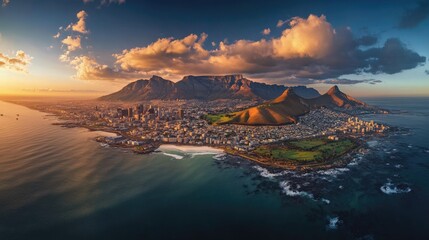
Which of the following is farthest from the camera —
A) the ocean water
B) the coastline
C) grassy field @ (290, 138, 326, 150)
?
grassy field @ (290, 138, 326, 150)

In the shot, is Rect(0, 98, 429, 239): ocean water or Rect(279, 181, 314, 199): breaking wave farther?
Rect(279, 181, 314, 199): breaking wave

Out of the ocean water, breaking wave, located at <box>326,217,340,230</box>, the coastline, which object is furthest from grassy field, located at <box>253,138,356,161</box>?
breaking wave, located at <box>326,217,340,230</box>

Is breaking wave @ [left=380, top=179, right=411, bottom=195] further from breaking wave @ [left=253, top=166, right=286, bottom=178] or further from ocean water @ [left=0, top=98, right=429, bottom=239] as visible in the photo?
breaking wave @ [left=253, top=166, right=286, bottom=178]

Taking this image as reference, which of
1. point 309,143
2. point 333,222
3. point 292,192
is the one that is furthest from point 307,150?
point 333,222

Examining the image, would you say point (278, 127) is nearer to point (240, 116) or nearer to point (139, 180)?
point (240, 116)

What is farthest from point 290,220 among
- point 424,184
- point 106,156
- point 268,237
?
point 106,156
